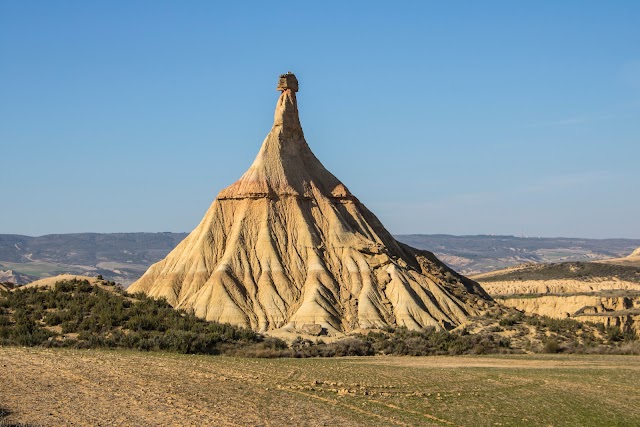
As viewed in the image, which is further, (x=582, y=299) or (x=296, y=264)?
(x=582, y=299)

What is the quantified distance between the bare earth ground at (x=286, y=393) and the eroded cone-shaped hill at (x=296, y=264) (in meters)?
20.9

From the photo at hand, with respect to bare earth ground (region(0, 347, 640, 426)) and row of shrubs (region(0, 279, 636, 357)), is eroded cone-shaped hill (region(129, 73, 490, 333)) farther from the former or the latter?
bare earth ground (region(0, 347, 640, 426))

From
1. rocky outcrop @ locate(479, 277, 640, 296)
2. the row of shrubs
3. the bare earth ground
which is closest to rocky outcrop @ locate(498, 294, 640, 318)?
the row of shrubs

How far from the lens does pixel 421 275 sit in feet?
205

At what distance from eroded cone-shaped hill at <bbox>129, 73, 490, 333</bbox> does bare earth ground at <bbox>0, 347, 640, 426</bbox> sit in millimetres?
20875

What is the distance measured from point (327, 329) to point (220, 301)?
719 cm

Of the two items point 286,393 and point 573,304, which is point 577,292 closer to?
point 573,304

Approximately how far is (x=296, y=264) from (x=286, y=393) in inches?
1385

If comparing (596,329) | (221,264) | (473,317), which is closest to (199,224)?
(221,264)

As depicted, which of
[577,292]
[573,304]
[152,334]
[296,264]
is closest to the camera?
[152,334]

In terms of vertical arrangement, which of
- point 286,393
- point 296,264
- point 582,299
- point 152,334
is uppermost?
point 296,264

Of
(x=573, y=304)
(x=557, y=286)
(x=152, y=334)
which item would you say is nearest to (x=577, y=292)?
(x=557, y=286)

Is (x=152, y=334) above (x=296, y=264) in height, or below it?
below

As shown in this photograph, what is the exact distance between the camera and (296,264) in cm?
6075
